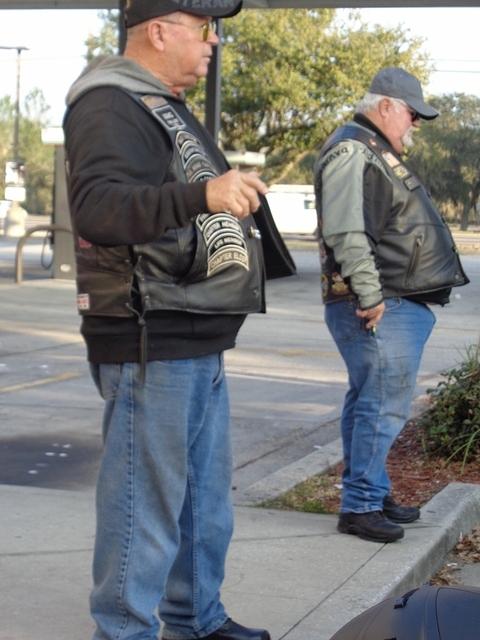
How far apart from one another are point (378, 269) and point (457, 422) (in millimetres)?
2096

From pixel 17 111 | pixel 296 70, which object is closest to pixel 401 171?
pixel 296 70

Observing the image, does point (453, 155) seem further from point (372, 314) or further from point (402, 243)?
point (372, 314)

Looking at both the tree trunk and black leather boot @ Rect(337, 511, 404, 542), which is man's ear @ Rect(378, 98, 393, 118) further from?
the tree trunk

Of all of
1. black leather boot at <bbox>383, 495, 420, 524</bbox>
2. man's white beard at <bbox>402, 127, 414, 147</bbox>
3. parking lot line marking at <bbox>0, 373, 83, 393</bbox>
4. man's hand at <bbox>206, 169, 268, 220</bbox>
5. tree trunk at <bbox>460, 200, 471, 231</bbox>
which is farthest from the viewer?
tree trunk at <bbox>460, 200, 471, 231</bbox>

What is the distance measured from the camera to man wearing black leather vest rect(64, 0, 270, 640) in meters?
3.29

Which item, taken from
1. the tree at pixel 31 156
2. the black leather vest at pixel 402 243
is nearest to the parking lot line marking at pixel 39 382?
the black leather vest at pixel 402 243

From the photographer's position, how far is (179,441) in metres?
3.41

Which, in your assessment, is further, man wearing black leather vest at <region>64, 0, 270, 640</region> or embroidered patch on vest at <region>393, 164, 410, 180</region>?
embroidered patch on vest at <region>393, 164, 410, 180</region>

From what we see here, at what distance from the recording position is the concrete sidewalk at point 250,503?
4379 millimetres

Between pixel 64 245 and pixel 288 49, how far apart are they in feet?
47.4

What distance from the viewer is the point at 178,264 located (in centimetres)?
333

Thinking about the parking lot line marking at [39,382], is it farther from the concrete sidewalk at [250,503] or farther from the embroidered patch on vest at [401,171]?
the embroidered patch on vest at [401,171]

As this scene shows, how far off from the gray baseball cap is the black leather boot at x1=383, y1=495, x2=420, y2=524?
168 cm

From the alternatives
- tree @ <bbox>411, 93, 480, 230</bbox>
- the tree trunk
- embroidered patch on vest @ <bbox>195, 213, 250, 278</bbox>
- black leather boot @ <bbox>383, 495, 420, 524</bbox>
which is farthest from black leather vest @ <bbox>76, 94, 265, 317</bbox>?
the tree trunk
